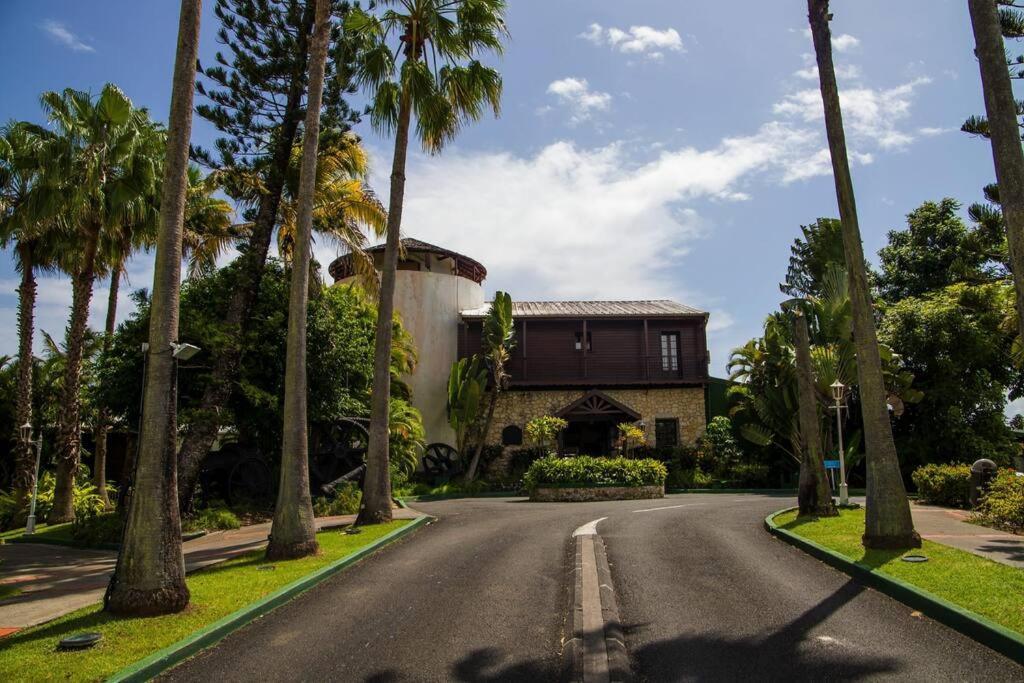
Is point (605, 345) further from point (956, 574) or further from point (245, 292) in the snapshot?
point (956, 574)

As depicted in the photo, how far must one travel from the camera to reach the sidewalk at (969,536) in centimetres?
911

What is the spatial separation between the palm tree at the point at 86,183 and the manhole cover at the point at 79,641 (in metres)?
13.8

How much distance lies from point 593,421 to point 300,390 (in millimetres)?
20459

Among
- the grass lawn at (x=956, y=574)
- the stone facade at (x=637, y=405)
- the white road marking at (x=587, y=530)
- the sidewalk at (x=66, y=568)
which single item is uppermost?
the stone facade at (x=637, y=405)

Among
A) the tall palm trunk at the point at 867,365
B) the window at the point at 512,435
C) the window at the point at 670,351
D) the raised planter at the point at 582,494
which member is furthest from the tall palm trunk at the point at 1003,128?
the window at the point at 670,351

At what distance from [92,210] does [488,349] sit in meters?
14.7

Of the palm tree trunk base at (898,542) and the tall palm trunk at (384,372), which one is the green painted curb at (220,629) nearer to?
the tall palm trunk at (384,372)

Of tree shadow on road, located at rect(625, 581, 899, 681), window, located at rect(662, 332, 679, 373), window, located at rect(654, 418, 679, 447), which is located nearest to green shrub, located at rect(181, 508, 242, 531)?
tree shadow on road, located at rect(625, 581, 899, 681)

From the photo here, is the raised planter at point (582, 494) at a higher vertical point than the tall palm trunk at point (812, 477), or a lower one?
lower

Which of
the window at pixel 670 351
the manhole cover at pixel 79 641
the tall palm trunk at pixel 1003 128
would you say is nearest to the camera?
Answer: the manhole cover at pixel 79 641

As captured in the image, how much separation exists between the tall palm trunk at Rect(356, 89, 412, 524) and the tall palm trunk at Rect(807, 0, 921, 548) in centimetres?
839

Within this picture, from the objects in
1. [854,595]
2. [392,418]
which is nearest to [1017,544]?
[854,595]

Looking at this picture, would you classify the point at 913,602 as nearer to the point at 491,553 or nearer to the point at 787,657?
the point at 787,657

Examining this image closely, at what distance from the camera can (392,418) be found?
73.6 feet
